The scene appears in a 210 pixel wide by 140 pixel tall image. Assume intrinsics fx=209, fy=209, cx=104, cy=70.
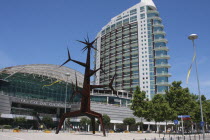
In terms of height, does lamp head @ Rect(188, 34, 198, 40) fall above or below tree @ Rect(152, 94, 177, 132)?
above

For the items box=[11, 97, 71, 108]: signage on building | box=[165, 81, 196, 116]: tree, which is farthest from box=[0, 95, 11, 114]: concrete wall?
box=[165, 81, 196, 116]: tree

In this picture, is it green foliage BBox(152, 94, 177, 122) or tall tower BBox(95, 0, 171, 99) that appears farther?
tall tower BBox(95, 0, 171, 99)

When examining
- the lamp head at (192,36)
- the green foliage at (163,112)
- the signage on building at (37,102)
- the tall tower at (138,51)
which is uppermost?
the tall tower at (138,51)

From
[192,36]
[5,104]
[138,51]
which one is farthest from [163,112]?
[138,51]

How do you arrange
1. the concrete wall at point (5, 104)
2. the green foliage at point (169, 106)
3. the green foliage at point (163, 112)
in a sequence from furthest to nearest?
1. the concrete wall at point (5, 104)
2. the green foliage at point (169, 106)
3. the green foliage at point (163, 112)

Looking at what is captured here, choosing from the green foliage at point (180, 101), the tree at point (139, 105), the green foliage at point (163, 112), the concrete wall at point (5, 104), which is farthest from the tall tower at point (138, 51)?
the green foliage at point (163, 112)

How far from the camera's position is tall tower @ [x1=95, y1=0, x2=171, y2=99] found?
105000 mm

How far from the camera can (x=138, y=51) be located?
371ft

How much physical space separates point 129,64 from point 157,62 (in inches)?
634

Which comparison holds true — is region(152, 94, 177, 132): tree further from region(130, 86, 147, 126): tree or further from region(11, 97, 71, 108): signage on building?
region(11, 97, 71, 108): signage on building

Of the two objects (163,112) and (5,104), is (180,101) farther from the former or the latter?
(5,104)

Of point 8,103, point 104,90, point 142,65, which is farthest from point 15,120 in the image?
point 142,65

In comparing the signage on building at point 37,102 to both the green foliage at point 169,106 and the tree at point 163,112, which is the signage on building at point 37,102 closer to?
the green foliage at point 169,106

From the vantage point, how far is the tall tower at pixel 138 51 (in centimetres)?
10500
